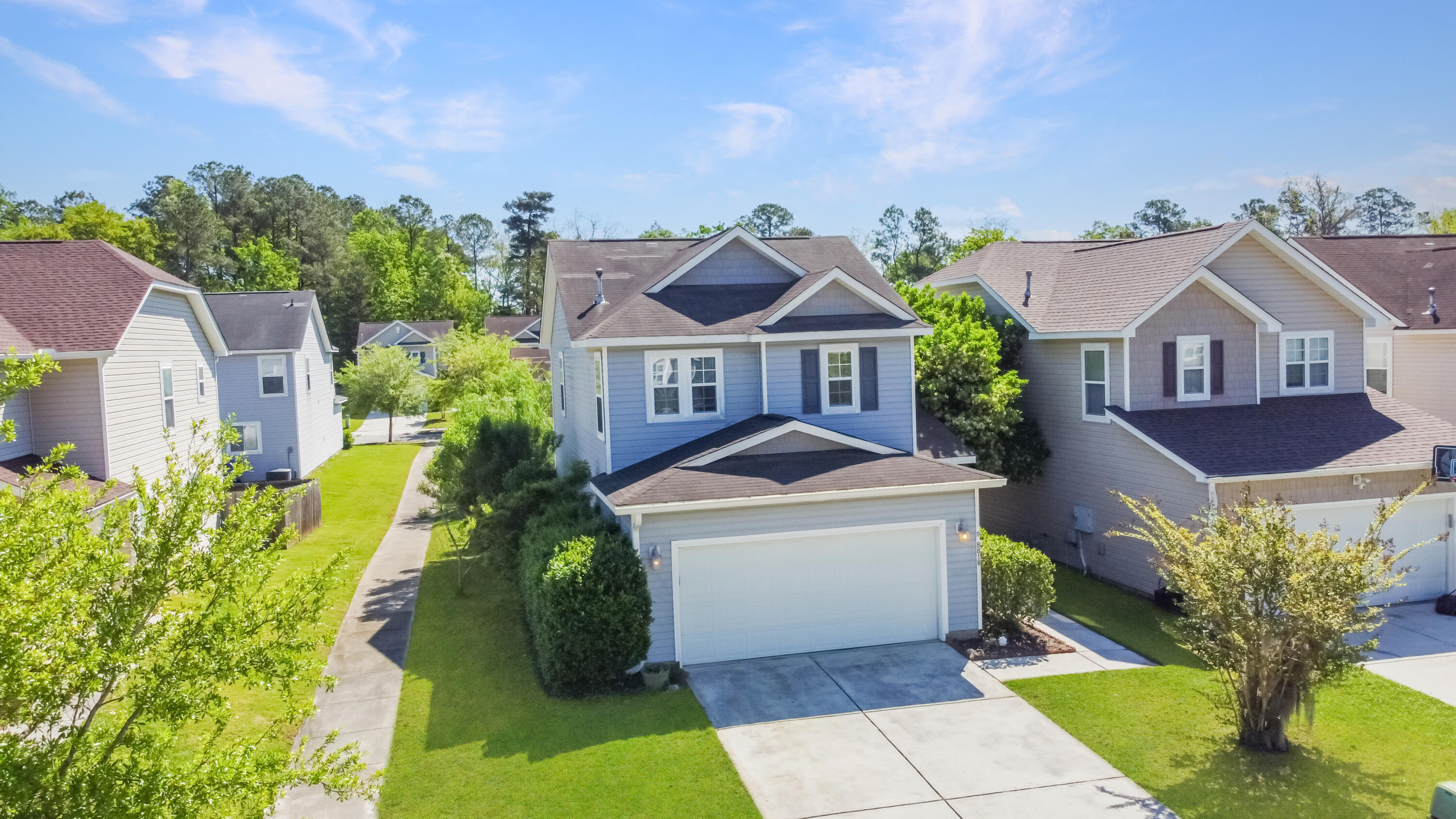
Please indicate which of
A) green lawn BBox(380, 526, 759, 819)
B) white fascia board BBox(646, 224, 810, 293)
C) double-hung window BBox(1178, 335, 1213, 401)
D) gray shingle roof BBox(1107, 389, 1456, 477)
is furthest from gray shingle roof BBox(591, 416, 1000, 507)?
double-hung window BBox(1178, 335, 1213, 401)

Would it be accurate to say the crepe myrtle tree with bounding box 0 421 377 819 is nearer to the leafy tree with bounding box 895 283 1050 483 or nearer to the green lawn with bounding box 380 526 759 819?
the green lawn with bounding box 380 526 759 819

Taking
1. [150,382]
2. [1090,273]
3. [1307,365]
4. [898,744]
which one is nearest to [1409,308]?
[1307,365]

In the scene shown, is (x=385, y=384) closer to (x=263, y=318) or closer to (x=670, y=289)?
(x=263, y=318)

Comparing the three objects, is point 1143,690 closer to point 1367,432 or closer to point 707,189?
point 1367,432

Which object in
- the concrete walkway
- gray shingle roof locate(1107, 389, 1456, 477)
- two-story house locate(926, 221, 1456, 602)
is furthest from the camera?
two-story house locate(926, 221, 1456, 602)

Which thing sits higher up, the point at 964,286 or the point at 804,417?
A: the point at 964,286

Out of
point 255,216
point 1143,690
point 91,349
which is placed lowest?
point 1143,690

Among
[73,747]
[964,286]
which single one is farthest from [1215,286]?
[73,747]

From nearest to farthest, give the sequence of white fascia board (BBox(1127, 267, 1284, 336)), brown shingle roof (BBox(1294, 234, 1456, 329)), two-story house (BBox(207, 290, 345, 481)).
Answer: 1. white fascia board (BBox(1127, 267, 1284, 336))
2. brown shingle roof (BBox(1294, 234, 1456, 329))
3. two-story house (BBox(207, 290, 345, 481))
